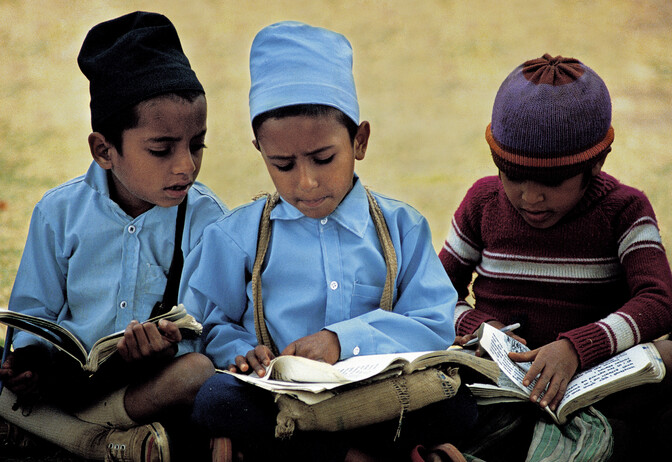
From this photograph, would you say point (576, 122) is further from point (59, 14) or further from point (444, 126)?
point (59, 14)

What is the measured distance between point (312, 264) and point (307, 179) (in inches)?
11.1

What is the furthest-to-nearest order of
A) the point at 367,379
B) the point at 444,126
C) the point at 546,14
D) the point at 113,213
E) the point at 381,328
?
the point at 546,14 → the point at 444,126 → the point at 113,213 → the point at 381,328 → the point at 367,379

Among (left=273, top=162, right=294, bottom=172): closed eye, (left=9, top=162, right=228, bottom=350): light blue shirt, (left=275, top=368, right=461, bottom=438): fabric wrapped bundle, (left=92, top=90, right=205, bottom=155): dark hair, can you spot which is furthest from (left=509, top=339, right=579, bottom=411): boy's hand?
(left=92, top=90, right=205, bottom=155): dark hair

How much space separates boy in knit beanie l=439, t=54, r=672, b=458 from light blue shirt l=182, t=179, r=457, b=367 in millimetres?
344

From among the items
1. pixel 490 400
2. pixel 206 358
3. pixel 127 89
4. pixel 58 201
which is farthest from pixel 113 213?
pixel 490 400

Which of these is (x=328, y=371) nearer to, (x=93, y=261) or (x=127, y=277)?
(x=127, y=277)

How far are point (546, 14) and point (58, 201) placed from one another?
13.7ft

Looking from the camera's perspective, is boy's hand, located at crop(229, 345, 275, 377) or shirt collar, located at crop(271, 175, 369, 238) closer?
boy's hand, located at crop(229, 345, 275, 377)

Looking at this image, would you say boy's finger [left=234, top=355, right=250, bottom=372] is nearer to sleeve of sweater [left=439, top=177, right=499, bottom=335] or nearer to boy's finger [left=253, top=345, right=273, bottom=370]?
boy's finger [left=253, top=345, right=273, bottom=370]

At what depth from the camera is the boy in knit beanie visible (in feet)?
7.88

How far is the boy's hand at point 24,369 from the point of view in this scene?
2.34 meters

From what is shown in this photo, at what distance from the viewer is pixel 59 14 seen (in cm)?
574

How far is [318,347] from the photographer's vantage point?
218 centimetres

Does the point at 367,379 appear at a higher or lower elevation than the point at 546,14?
lower
